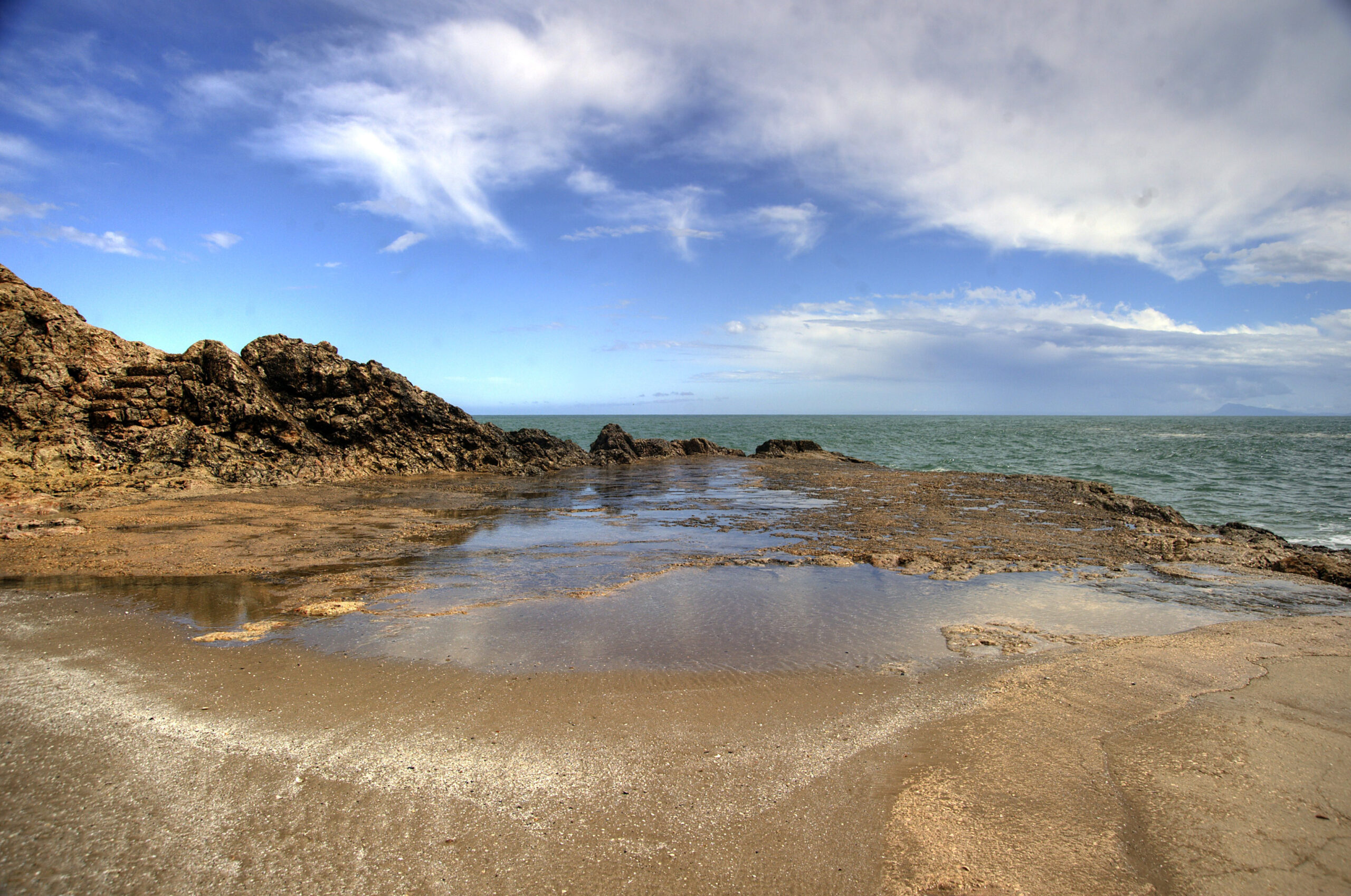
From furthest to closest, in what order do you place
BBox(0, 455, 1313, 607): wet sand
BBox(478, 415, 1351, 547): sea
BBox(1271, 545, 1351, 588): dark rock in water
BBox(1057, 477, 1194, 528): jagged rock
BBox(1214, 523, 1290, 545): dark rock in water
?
BBox(478, 415, 1351, 547): sea, BBox(1057, 477, 1194, 528): jagged rock, BBox(1214, 523, 1290, 545): dark rock in water, BBox(1271, 545, 1351, 588): dark rock in water, BBox(0, 455, 1313, 607): wet sand

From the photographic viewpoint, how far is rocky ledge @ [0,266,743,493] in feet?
39.6

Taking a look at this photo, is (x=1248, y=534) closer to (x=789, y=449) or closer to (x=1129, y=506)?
(x=1129, y=506)

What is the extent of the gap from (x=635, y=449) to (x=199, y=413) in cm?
1627

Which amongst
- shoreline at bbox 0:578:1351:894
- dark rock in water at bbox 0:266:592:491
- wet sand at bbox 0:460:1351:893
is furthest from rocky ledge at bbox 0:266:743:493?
shoreline at bbox 0:578:1351:894

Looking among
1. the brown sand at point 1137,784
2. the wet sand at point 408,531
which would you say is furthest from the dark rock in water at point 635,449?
the brown sand at point 1137,784

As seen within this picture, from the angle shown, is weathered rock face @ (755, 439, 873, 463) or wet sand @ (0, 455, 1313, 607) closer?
wet sand @ (0, 455, 1313, 607)

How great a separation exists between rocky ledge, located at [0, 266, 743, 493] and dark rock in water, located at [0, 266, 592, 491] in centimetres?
3

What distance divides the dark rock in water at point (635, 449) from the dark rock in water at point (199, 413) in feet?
16.2

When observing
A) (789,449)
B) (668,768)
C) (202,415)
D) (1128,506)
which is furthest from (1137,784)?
(789,449)

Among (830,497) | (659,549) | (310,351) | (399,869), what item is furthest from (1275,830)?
(310,351)

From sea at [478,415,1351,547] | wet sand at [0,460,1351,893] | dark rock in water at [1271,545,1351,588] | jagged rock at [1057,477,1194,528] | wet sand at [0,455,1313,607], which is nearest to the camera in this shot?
wet sand at [0,460,1351,893]

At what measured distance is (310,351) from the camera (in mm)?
18484

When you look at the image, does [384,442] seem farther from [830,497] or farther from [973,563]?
[973,563]

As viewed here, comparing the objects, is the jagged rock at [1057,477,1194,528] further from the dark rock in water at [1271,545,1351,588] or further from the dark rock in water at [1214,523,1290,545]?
the dark rock in water at [1271,545,1351,588]
